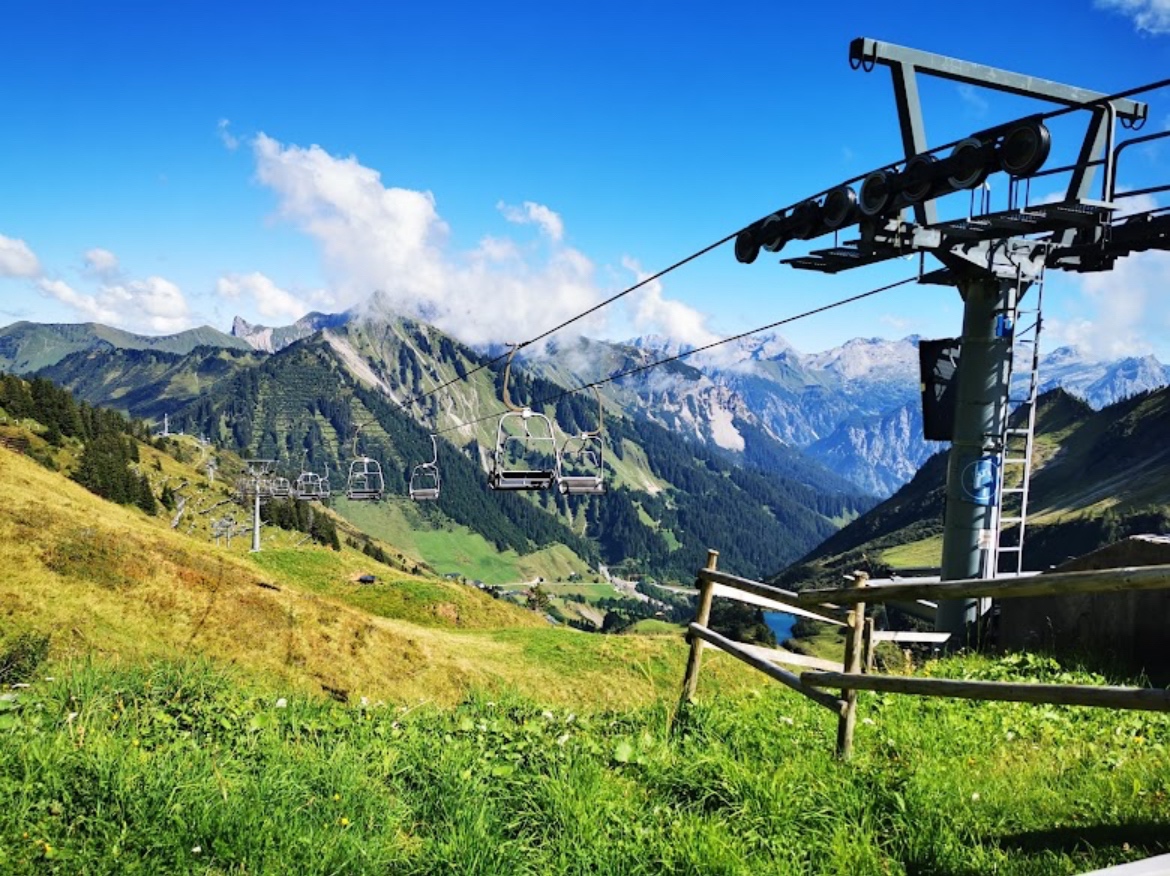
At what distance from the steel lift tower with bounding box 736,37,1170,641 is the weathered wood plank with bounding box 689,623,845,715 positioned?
6911 mm

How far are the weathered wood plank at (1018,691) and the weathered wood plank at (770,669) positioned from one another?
149 mm

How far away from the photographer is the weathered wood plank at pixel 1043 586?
509 centimetres

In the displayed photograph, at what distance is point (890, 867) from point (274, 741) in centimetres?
524

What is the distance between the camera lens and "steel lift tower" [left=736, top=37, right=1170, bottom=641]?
12570 mm

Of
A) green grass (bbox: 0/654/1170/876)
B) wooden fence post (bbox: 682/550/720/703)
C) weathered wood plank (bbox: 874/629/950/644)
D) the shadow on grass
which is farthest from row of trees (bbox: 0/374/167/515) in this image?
the shadow on grass

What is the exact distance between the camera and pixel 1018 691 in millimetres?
5688

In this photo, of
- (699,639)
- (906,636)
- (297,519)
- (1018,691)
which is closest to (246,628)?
(906,636)

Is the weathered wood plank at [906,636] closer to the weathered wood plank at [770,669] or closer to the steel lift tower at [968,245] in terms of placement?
the steel lift tower at [968,245]

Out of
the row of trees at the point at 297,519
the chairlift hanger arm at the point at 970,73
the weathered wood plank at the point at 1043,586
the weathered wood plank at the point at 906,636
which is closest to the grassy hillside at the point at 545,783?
the weathered wood plank at the point at 1043,586

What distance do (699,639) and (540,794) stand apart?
15.3 feet

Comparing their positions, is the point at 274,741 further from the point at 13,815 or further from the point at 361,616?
the point at 361,616

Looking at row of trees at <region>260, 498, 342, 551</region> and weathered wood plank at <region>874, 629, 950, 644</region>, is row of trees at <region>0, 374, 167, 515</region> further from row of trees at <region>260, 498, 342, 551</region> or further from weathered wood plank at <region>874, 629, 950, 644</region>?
weathered wood plank at <region>874, 629, 950, 644</region>

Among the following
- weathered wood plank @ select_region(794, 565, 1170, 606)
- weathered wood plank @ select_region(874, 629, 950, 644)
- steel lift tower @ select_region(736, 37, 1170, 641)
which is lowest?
weathered wood plank @ select_region(874, 629, 950, 644)

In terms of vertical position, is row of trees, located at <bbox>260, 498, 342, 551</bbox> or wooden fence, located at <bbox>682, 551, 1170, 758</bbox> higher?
wooden fence, located at <bbox>682, 551, 1170, 758</bbox>
